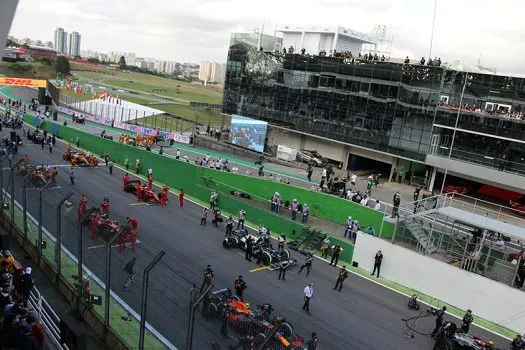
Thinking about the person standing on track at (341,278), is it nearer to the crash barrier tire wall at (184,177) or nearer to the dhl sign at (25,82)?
the crash barrier tire wall at (184,177)

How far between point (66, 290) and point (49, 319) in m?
1.88

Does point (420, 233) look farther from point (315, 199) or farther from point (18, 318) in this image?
point (18, 318)

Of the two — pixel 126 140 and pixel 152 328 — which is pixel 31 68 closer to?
pixel 126 140

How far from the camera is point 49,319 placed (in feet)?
29.0

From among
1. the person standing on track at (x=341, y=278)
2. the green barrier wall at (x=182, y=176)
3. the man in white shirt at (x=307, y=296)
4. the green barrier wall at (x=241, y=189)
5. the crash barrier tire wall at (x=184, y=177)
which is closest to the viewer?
the man in white shirt at (x=307, y=296)

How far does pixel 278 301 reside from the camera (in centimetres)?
1457

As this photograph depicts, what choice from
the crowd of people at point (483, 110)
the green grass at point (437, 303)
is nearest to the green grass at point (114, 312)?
the green grass at point (437, 303)

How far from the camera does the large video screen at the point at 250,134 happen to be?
4191 centimetres

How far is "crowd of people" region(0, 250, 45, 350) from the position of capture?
6.97 metres

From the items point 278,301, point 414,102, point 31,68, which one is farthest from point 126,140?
point 31,68

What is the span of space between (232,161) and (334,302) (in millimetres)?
23531

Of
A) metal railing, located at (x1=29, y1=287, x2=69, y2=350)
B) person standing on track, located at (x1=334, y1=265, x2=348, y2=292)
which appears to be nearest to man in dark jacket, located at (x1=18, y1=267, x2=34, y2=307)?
metal railing, located at (x1=29, y1=287, x2=69, y2=350)

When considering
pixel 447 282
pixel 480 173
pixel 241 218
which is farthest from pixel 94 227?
pixel 480 173

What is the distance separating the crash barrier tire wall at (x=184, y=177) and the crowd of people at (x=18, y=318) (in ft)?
45.9
